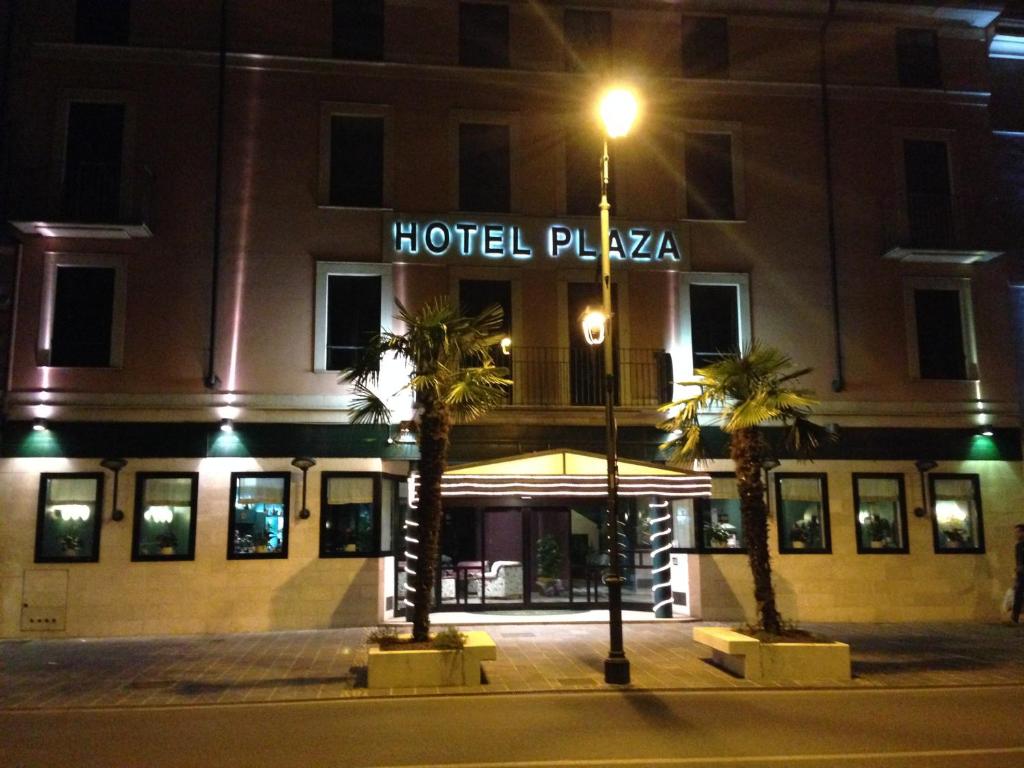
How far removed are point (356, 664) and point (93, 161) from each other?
37.5 ft

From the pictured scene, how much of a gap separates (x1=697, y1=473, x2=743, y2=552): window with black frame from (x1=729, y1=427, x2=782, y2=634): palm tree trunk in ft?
16.8

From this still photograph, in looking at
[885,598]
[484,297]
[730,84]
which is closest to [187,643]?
[484,297]

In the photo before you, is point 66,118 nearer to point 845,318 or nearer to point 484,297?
point 484,297

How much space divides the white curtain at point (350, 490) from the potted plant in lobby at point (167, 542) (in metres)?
2.97

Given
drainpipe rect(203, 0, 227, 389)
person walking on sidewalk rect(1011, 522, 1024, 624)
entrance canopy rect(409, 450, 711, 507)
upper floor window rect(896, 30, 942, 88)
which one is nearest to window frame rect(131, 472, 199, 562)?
drainpipe rect(203, 0, 227, 389)

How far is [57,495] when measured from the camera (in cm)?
1603

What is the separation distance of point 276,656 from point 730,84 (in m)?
15.0

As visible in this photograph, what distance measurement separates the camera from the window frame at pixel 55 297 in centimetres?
1627

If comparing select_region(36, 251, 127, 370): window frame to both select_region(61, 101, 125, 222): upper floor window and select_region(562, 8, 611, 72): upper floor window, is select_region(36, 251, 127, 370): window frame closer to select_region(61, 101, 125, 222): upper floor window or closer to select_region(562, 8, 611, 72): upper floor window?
select_region(61, 101, 125, 222): upper floor window

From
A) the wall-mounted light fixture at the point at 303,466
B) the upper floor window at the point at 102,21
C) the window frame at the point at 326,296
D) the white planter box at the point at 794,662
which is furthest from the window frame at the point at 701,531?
the upper floor window at the point at 102,21

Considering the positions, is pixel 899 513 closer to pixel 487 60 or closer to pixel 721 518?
pixel 721 518

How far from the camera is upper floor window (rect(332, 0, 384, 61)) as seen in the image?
1797 cm

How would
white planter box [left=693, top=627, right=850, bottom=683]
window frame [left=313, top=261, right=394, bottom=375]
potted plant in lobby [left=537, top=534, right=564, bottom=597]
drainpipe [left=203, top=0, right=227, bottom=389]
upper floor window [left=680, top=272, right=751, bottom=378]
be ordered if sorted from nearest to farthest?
white planter box [left=693, top=627, right=850, bottom=683] → drainpipe [left=203, top=0, right=227, bottom=389] → window frame [left=313, top=261, right=394, bottom=375] → potted plant in lobby [left=537, top=534, right=564, bottom=597] → upper floor window [left=680, top=272, right=751, bottom=378]

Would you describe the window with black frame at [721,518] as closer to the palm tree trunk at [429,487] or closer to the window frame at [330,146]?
the palm tree trunk at [429,487]
